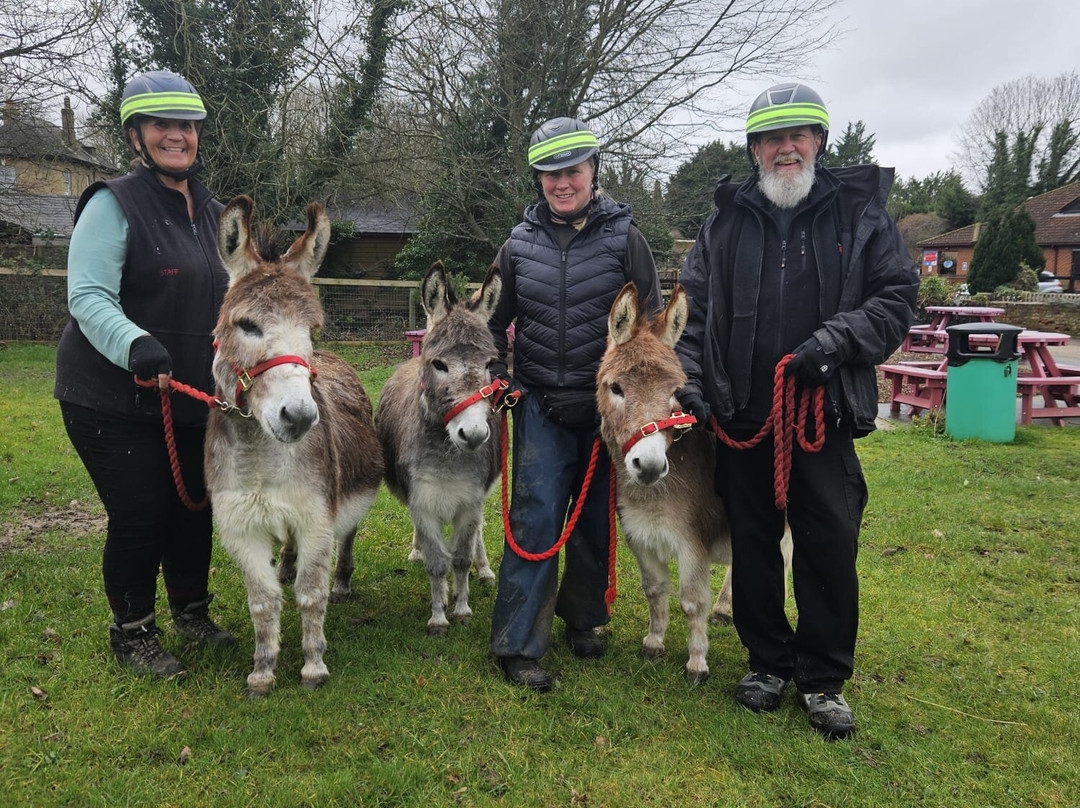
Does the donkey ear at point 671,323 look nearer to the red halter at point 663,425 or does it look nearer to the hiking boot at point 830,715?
the red halter at point 663,425

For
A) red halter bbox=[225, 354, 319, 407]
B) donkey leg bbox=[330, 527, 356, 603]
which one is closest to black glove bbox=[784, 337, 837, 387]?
red halter bbox=[225, 354, 319, 407]

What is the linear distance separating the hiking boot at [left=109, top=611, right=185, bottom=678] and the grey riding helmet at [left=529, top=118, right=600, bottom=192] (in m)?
3.00

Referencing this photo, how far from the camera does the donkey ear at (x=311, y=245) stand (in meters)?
3.19

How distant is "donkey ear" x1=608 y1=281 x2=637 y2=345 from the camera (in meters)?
3.32

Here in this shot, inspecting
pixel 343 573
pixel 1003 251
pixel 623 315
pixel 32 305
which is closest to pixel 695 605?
pixel 623 315

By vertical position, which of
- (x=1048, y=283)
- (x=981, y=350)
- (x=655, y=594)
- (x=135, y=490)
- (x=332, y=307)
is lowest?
(x=655, y=594)

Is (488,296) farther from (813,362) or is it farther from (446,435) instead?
(813,362)

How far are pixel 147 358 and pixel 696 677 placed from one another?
3.00m

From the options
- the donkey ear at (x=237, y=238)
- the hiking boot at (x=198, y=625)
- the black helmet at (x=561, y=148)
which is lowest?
the hiking boot at (x=198, y=625)

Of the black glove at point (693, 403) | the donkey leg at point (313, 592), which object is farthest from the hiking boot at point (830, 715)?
the donkey leg at point (313, 592)

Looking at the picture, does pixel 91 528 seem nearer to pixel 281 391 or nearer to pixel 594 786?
pixel 281 391

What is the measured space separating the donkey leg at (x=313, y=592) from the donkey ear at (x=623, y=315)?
5.53ft

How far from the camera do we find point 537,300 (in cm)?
361

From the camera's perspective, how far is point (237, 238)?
304cm
